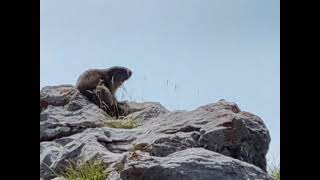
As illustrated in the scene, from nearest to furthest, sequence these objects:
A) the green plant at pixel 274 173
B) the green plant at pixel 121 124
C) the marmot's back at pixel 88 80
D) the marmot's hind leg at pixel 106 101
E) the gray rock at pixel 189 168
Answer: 1. the gray rock at pixel 189 168
2. the green plant at pixel 274 173
3. the green plant at pixel 121 124
4. the marmot's hind leg at pixel 106 101
5. the marmot's back at pixel 88 80

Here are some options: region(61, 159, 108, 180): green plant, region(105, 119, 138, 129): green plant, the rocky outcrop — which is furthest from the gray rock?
region(105, 119, 138, 129): green plant

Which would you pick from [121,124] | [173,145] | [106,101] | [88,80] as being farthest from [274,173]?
[88,80]

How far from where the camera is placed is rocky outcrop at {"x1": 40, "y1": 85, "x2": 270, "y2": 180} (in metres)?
2.55

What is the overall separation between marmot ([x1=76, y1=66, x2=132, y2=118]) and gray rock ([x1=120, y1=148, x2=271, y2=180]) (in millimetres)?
1659

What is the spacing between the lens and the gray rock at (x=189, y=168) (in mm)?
2504

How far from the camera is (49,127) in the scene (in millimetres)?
3633

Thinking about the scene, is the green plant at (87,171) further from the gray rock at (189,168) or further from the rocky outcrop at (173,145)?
the gray rock at (189,168)

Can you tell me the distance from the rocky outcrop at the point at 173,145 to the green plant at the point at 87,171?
0.05 metres

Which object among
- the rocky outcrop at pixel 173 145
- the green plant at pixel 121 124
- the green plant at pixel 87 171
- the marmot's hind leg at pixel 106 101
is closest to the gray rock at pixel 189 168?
the rocky outcrop at pixel 173 145

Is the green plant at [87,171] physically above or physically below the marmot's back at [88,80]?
below

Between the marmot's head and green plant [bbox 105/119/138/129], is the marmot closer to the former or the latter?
the marmot's head

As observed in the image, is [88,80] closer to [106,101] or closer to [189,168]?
[106,101]

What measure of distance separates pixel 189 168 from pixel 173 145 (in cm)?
46
